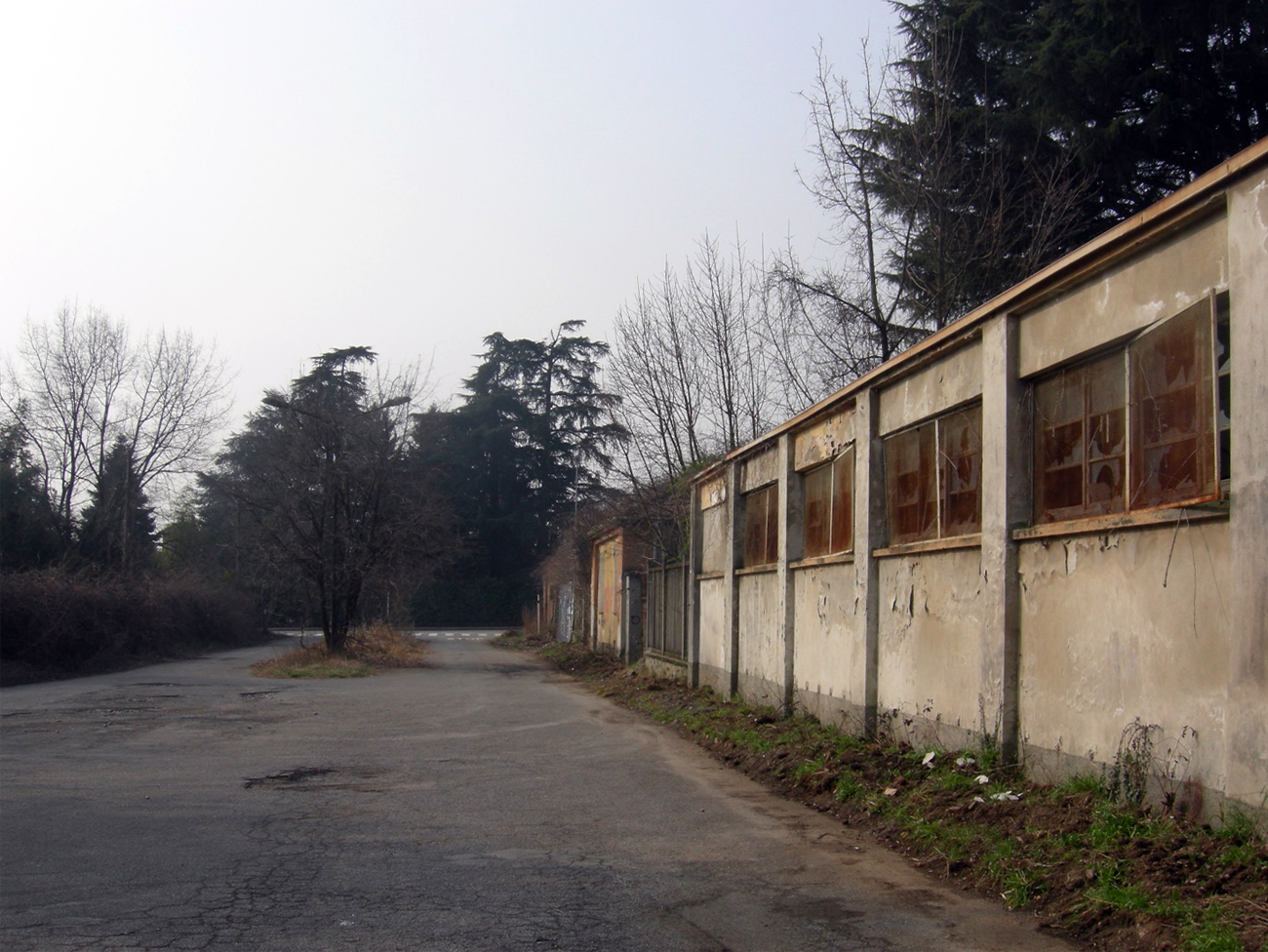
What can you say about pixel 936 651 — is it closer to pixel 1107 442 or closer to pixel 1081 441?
pixel 1081 441

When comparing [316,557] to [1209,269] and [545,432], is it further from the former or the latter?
[545,432]

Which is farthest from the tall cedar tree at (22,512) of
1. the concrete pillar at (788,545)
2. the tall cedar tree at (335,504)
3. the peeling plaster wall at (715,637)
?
the concrete pillar at (788,545)

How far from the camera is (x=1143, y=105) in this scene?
17078 mm

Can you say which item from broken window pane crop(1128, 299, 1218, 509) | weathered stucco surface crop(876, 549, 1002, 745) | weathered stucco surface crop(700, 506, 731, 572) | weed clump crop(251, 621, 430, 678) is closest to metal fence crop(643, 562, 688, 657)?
weathered stucco surface crop(700, 506, 731, 572)

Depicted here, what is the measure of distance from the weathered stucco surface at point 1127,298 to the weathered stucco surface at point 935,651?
193 centimetres

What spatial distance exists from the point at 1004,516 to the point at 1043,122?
11.9m

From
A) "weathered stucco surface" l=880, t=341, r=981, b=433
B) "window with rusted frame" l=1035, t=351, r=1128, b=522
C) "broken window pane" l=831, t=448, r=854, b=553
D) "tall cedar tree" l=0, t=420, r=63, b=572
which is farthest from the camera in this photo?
"tall cedar tree" l=0, t=420, r=63, b=572

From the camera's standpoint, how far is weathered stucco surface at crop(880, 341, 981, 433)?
9367 millimetres

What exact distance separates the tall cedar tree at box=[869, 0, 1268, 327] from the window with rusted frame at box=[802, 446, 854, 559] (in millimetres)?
7066

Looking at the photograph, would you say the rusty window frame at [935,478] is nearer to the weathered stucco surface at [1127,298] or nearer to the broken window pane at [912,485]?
the broken window pane at [912,485]

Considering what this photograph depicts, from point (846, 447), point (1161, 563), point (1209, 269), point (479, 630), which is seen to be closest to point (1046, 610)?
point (1161, 563)

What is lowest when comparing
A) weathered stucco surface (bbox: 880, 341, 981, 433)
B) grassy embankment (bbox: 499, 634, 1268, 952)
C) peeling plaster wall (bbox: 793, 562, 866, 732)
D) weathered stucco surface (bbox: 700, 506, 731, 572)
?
grassy embankment (bbox: 499, 634, 1268, 952)

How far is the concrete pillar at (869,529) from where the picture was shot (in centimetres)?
1105

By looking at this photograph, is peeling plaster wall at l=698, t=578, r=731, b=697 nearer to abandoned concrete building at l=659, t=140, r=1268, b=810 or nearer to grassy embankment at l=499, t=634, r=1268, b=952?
abandoned concrete building at l=659, t=140, r=1268, b=810
